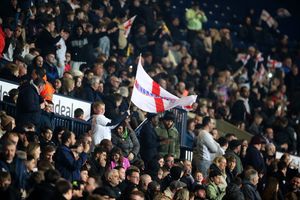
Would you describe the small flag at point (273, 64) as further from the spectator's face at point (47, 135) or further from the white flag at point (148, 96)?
the spectator's face at point (47, 135)

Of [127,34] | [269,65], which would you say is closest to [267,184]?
[127,34]

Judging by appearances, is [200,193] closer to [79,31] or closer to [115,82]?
[115,82]

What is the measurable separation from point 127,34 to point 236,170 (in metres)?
7.04

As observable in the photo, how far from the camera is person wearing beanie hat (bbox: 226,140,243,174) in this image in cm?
1991

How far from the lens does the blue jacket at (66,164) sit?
49.5 feet

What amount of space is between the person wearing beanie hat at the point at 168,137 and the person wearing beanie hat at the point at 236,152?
1047mm

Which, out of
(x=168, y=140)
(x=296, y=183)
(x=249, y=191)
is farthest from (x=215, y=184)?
(x=296, y=183)

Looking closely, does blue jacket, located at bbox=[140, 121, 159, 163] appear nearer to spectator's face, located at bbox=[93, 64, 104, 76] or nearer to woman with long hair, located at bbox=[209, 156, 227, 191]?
woman with long hair, located at bbox=[209, 156, 227, 191]

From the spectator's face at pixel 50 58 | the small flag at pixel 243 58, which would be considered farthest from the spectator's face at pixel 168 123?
the small flag at pixel 243 58

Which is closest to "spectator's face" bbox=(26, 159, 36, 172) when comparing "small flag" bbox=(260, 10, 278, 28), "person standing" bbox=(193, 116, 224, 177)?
"person standing" bbox=(193, 116, 224, 177)

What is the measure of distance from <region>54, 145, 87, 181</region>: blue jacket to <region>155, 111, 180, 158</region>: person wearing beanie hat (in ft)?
13.1

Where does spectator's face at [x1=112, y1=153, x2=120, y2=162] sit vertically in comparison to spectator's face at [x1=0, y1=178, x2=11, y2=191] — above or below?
below

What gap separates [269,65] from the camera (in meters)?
31.6

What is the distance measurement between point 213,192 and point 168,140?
1.95 metres
